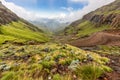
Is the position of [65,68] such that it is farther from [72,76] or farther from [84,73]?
[84,73]

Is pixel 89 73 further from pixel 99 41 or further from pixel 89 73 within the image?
pixel 99 41

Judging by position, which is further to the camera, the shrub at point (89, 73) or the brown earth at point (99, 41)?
the brown earth at point (99, 41)

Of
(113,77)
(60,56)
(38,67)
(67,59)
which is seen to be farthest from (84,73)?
(60,56)

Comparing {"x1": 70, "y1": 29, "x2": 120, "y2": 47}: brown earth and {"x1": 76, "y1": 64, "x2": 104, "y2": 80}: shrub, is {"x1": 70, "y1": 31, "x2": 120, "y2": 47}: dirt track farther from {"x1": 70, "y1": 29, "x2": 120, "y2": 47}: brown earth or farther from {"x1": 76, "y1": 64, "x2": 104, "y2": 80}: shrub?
{"x1": 76, "y1": 64, "x2": 104, "y2": 80}: shrub

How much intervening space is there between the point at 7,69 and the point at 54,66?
13.3 ft

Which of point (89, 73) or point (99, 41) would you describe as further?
point (99, 41)

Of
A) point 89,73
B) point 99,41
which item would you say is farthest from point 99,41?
point 89,73

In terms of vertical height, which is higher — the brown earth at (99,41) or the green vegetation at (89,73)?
the green vegetation at (89,73)

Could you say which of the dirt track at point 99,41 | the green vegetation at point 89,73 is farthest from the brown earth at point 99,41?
the green vegetation at point 89,73

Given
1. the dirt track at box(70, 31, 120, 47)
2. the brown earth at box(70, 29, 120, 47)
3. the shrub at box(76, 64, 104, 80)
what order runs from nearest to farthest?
1. the shrub at box(76, 64, 104, 80)
2. the brown earth at box(70, 29, 120, 47)
3. the dirt track at box(70, 31, 120, 47)

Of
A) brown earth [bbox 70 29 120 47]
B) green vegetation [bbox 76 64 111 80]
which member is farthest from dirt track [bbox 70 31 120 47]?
green vegetation [bbox 76 64 111 80]

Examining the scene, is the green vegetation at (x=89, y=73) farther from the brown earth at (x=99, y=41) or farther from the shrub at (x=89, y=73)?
the brown earth at (x=99, y=41)

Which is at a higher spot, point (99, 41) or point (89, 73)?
point (89, 73)

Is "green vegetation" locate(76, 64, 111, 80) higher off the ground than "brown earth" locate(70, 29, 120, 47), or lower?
higher
